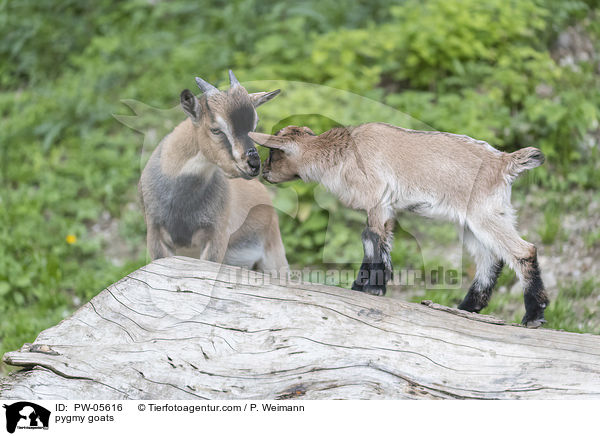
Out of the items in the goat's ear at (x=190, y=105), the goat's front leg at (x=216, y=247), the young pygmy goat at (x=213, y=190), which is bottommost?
the goat's front leg at (x=216, y=247)

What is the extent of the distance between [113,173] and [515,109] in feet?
17.3

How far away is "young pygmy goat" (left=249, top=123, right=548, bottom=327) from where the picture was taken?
3.77 meters

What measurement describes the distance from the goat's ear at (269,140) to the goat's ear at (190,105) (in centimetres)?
44

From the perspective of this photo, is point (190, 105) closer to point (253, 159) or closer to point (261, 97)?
point (261, 97)

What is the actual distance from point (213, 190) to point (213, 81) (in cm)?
198

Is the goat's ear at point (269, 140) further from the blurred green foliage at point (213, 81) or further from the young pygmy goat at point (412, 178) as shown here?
the blurred green foliage at point (213, 81)

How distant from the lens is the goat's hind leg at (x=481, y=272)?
3.99 meters

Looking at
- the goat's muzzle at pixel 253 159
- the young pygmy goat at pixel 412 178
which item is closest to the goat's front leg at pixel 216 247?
the young pygmy goat at pixel 412 178

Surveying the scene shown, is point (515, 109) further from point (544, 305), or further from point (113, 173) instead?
point (113, 173)

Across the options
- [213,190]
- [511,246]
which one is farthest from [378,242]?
[213,190]

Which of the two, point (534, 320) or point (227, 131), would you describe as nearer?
point (227, 131)

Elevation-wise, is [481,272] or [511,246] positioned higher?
[511,246]

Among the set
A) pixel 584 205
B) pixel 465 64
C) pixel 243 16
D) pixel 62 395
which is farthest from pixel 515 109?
pixel 62 395

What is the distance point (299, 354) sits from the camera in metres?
4.02
